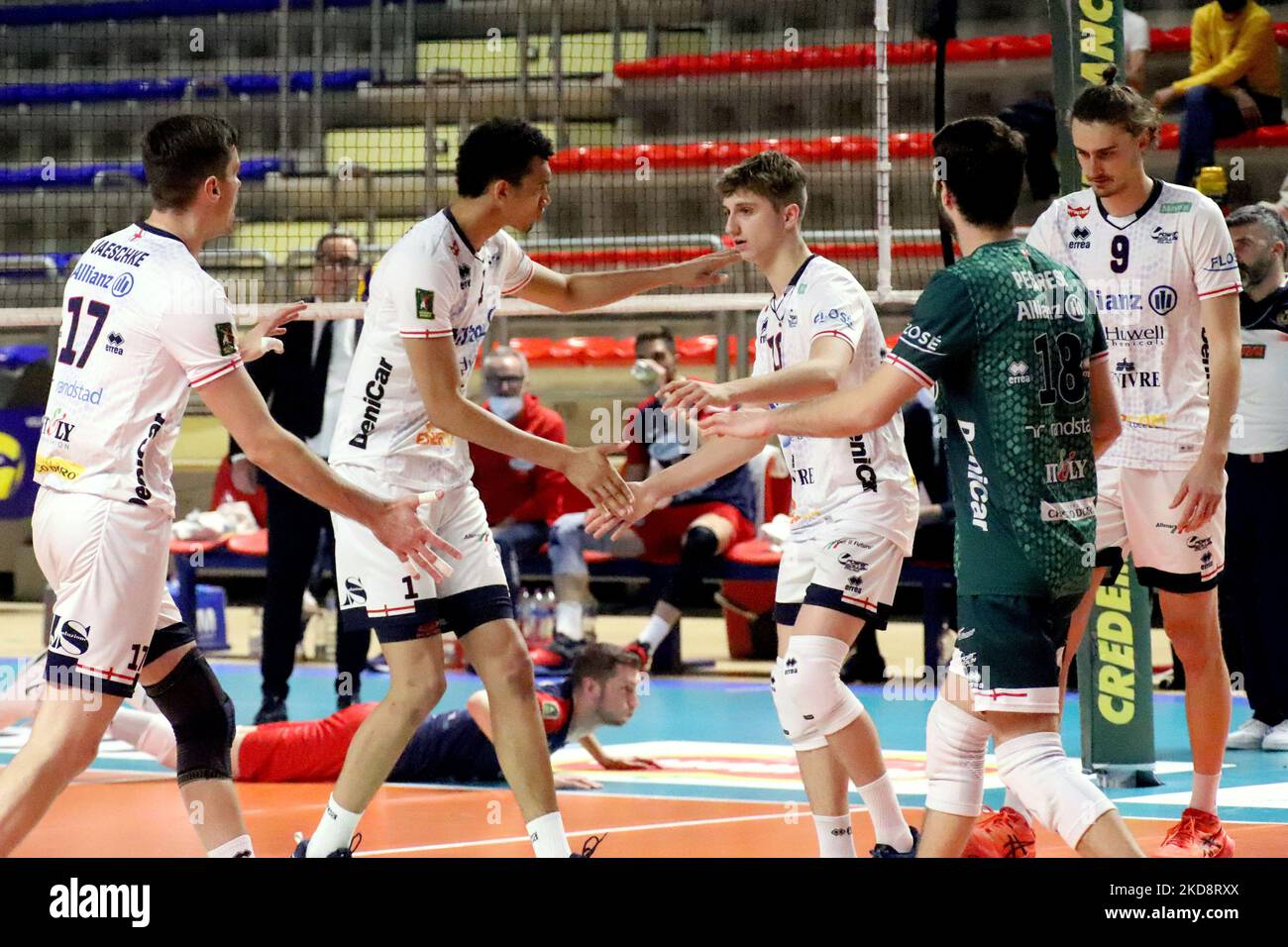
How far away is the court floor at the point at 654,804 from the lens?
6.02m

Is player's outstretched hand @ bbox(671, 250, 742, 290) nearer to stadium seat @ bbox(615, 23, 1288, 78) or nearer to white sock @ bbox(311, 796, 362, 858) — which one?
white sock @ bbox(311, 796, 362, 858)

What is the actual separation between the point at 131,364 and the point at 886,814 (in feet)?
8.24

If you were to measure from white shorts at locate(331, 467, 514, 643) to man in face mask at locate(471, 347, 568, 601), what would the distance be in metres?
5.61

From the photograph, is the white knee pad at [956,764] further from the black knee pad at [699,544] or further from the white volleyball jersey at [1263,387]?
the black knee pad at [699,544]

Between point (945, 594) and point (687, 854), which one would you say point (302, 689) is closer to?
point (945, 594)

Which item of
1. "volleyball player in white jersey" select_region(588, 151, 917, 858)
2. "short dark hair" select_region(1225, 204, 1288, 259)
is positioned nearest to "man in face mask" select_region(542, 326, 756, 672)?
"short dark hair" select_region(1225, 204, 1288, 259)

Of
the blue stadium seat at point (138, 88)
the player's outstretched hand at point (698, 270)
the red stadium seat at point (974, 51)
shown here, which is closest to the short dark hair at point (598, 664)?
the player's outstretched hand at point (698, 270)

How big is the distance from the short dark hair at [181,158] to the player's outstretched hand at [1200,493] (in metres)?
3.08

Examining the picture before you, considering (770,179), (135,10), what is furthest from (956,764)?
(135,10)

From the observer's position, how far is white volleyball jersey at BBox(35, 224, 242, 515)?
4520 millimetres

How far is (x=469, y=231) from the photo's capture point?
5289 millimetres

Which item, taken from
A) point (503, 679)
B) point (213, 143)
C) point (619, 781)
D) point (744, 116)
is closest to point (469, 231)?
point (213, 143)

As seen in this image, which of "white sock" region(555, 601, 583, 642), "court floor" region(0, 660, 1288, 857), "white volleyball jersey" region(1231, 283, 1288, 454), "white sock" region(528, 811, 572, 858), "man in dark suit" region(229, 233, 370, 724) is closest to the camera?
"white sock" region(528, 811, 572, 858)

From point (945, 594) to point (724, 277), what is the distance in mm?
4682
